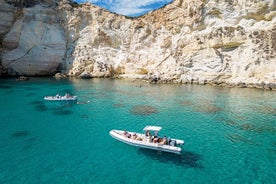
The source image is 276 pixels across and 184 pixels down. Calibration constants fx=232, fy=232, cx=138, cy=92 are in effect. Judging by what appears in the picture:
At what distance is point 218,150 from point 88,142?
13067 millimetres

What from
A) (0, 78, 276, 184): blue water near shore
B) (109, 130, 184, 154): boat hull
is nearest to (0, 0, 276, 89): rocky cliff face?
(0, 78, 276, 184): blue water near shore

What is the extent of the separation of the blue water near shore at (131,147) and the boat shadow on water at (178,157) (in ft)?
0.28

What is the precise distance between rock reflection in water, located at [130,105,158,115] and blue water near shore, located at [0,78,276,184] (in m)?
0.16

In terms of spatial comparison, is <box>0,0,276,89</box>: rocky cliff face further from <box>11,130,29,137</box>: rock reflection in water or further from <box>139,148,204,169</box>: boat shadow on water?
<box>11,130,29,137</box>: rock reflection in water

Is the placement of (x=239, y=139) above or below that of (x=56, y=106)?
above

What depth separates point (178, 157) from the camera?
21.1 metres

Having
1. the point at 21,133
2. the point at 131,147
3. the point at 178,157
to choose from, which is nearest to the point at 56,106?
the point at 21,133

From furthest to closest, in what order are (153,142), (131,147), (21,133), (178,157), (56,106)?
(56,106) < (21,133) < (131,147) < (153,142) < (178,157)

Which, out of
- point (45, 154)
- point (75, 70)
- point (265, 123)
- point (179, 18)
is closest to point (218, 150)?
point (265, 123)

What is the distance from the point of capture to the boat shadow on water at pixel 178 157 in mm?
19966

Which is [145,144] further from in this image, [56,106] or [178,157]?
[56,106]

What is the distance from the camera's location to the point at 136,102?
42844 mm

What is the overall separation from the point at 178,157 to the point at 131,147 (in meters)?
4.85

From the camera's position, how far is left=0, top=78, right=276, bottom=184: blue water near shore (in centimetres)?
1811
